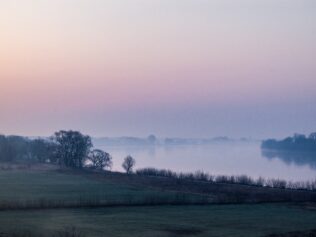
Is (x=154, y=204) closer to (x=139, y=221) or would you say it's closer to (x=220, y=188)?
(x=139, y=221)

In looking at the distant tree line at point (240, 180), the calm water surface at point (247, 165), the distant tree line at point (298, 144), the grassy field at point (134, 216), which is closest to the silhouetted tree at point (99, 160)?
the calm water surface at point (247, 165)

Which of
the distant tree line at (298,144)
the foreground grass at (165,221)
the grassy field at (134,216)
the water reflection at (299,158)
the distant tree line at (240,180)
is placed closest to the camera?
the foreground grass at (165,221)

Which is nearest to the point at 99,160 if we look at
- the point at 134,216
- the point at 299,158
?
the point at 299,158

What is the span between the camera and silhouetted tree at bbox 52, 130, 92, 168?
78938 millimetres

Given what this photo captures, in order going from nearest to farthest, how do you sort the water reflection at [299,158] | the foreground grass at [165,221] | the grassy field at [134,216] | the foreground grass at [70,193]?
the foreground grass at [165,221]
the grassy field at [134,216]
the foreground grass at [70,193]
the water reflection at [299,158]

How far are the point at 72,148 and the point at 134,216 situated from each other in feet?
171

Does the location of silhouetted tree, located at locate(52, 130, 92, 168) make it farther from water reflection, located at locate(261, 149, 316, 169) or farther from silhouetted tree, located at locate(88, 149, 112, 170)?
water reflection, located at locate(261, 149, 316, 169)

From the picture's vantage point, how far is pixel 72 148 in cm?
7944

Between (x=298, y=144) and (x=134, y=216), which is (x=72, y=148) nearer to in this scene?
(x=134, y=216)

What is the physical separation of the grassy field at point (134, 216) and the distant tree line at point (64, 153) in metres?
33.5

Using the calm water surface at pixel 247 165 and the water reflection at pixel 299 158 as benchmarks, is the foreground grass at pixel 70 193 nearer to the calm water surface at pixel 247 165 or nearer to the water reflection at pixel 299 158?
the calm water surface at pixel 247 165

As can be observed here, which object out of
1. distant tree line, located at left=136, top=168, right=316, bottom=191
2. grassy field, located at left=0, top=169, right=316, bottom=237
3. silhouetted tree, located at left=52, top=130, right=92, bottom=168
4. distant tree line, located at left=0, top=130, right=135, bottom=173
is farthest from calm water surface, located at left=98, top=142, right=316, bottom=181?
grassy field, located at left=0, top=169, right=316, bottom=237

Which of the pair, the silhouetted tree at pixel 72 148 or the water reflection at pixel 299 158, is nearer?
the silhouetted tree at pixel 72 148

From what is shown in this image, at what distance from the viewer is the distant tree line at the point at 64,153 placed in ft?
260
